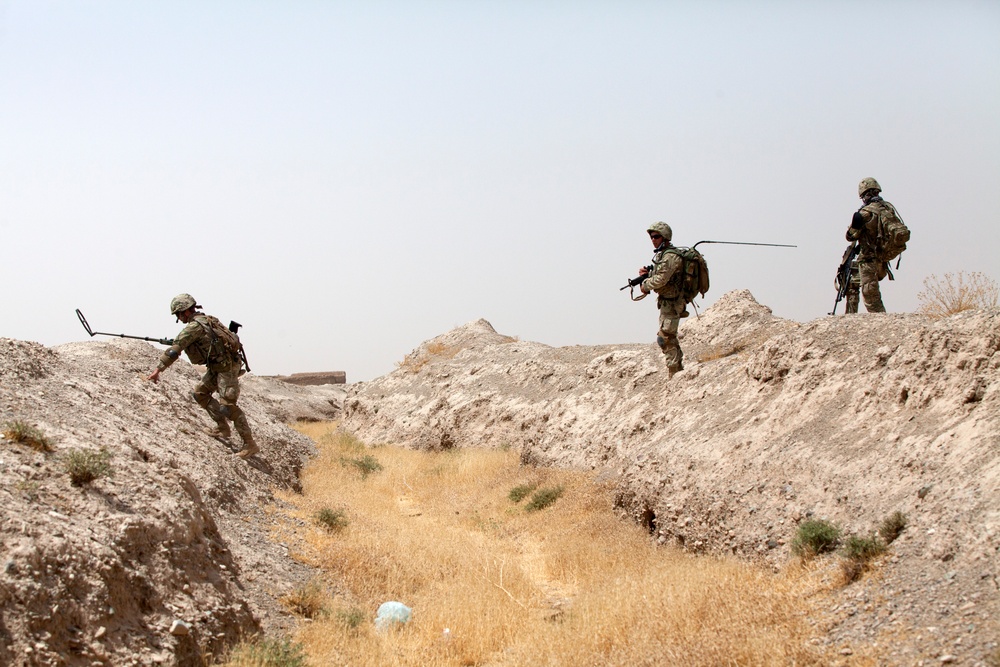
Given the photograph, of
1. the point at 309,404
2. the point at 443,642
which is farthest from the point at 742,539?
the point at 309,404

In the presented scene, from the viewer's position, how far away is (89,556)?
564 cm

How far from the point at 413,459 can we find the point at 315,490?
4.26m

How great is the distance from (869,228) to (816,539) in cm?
586

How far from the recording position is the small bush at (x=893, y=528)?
6.22m

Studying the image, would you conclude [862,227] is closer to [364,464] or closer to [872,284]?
[872,284]

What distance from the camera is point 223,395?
1219 centimetres

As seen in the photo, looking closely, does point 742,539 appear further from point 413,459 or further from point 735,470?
point 413,459

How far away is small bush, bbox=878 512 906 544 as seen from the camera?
20.4ft

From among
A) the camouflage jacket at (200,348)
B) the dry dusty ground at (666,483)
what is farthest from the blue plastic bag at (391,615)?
the camouflage jacket at (200,348)

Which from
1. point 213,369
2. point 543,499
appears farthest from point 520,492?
point 213,369

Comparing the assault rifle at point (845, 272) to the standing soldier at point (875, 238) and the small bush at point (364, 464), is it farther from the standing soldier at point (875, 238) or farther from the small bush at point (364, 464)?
the small bush at point (364, 464)

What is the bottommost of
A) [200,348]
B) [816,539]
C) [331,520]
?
[331,520]

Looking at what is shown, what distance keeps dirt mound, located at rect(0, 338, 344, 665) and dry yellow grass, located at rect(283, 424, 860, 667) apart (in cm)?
76

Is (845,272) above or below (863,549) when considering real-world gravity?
above
